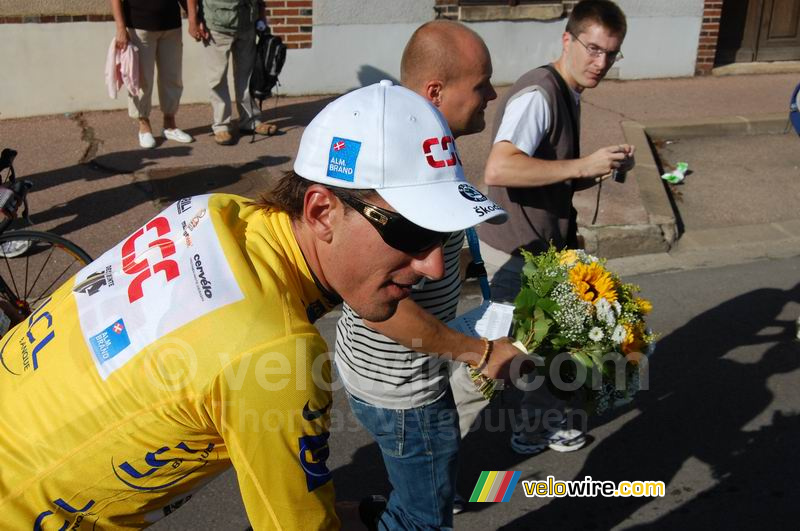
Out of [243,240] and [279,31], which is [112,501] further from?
[279,31]

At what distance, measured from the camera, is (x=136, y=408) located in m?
1.79

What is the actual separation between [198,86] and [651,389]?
6881 mm

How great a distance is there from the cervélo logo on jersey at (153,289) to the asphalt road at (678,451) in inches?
86.5

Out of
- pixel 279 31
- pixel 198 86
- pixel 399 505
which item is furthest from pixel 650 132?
pixel 399 505

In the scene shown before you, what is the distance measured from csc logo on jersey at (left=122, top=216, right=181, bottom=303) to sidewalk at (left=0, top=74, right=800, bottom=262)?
4594 mm

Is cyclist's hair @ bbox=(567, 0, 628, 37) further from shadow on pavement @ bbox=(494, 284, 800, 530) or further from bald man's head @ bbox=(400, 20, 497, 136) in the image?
shadow on pavement @ bbox=(494, 284, 800, 530)

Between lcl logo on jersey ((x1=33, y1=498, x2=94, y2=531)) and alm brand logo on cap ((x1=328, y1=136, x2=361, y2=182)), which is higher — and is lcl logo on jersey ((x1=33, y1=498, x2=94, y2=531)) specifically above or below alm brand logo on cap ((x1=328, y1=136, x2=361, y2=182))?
below

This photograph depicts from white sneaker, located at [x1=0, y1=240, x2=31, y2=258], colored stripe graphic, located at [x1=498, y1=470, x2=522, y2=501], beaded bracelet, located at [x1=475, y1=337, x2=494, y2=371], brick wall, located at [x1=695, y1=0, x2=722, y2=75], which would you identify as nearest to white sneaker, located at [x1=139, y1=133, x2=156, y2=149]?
white sneaker, located at [x1=0, y1=240, x2=31, y2=258]

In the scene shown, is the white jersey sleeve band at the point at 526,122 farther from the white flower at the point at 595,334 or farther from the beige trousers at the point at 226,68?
the beige trousers at the point at 226,68

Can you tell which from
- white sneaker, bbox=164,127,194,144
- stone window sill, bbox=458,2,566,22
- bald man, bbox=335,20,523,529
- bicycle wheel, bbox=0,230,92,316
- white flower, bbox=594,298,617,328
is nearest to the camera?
bald man, bbox=335,20,523,529

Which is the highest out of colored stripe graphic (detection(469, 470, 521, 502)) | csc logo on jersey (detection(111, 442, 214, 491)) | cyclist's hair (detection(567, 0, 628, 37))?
cyclist's hair (detection(567, 0, 628, 37))

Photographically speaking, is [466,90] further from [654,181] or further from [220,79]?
[220,79]

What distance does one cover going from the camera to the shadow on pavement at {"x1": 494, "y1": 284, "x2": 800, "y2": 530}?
404 cm

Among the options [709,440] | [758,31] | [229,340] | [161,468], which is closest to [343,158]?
[229,340]
